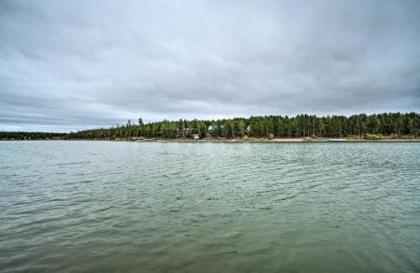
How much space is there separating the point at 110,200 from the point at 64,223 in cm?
422

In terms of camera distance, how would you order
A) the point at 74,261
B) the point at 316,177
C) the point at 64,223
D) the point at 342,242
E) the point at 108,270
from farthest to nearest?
the point at 316,177
the point at 64,223
the point at 342,242
the point at 74,261
the point at 108,270

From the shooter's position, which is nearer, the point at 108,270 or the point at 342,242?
the point at 108,270

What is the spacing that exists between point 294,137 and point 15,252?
19477 centimetres

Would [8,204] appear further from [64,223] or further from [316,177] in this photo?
[316,177]

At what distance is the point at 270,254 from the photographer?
333 inches

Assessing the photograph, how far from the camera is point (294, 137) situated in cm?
18938

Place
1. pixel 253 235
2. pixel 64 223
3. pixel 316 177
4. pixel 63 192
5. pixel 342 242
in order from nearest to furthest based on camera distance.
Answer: pixel 342 242
pixel 253 235
pixel 64 223
pixel 63 192
pixel 316 177

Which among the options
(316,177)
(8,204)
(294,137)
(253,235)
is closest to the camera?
(253,235)

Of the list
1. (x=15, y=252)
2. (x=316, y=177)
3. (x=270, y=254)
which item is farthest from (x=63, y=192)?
(x=316, y=177)

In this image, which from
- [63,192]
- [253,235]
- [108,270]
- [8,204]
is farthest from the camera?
[63,192]

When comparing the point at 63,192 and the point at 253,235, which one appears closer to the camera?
the point at 253,235

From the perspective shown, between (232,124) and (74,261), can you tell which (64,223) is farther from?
(232,124)

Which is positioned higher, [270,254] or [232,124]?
[232,124]

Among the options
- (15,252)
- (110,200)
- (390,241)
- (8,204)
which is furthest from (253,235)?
(8,204)
